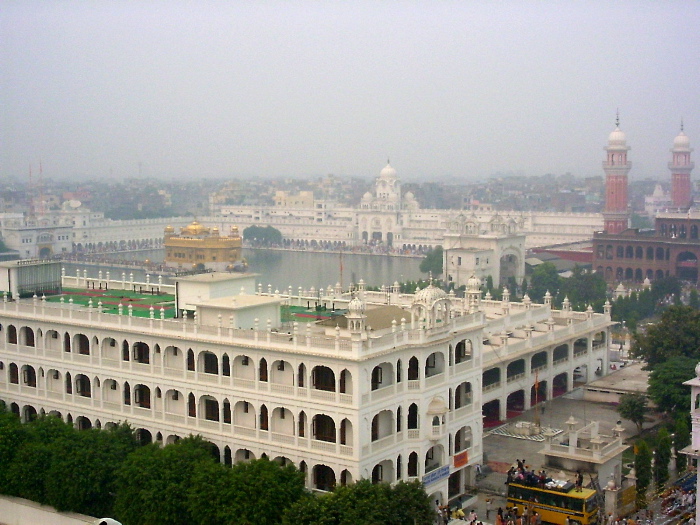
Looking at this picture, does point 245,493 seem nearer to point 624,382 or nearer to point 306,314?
point 306,314

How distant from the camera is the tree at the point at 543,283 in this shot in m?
46.8

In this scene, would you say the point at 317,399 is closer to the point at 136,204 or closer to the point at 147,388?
the point at 147,388

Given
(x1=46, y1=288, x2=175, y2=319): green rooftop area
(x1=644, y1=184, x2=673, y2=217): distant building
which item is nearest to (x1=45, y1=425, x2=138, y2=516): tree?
(x1=46, y1=288, x2=175, y2=319): green rooftop area

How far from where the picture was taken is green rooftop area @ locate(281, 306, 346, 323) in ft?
61.4

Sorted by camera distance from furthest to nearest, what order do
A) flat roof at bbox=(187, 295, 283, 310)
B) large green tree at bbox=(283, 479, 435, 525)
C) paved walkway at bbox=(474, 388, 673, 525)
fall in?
paved walkway at bbox=(474, 388, 673, 525) < flat roof at bbox=(187, 295, 283, 310) < large green tree at bbox=(283, 479, 435, 525)

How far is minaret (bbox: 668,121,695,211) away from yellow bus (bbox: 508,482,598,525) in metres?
55.3

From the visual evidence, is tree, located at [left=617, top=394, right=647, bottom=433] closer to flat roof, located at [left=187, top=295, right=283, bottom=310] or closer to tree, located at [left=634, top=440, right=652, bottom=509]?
tree, located at [left=634, top=440, right=652, bottom=509]

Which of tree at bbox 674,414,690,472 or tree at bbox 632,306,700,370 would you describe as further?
tree at bbox 632,306,700,370

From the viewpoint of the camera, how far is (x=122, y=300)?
68.8ft

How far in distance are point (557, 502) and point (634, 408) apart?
20.7 feet

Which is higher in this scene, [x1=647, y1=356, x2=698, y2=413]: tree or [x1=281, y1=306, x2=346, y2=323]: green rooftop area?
[x1=281, y1=306, x2=346, y2=323]: green rooftop area

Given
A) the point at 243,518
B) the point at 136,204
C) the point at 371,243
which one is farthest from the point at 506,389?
the point at 136,204

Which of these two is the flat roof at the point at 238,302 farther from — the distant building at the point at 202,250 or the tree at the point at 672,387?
the distant building at the point at 202,250

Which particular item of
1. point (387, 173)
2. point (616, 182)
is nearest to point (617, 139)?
point (616, 182)
